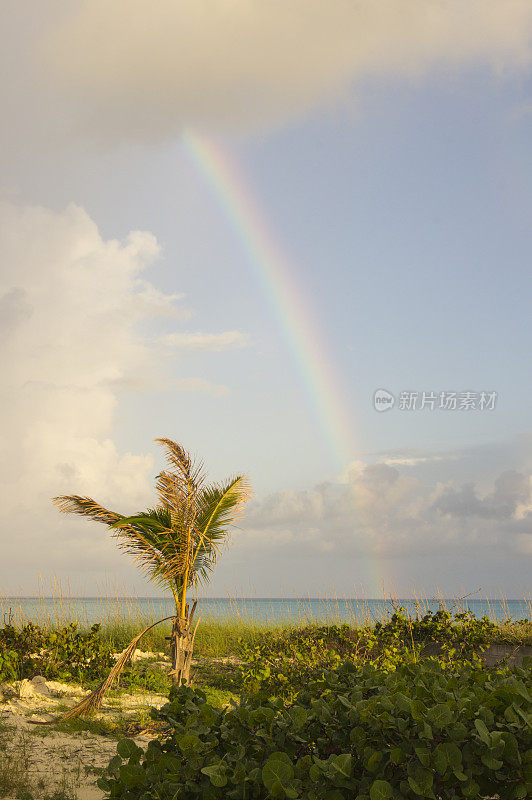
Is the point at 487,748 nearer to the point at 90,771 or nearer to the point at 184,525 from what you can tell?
the point at 90,771

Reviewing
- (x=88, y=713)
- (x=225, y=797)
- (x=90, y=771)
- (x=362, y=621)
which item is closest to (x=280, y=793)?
(x=225, y=797)

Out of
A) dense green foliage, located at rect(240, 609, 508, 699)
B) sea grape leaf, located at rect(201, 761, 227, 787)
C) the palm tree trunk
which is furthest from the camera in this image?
dense green foliage, located at rect(240, 609, 508, 699)

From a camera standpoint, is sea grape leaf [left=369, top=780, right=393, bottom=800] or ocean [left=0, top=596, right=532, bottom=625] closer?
sea grape leaf [left=369, top=780, right=393, bottom=800]

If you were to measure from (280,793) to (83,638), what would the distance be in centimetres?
871

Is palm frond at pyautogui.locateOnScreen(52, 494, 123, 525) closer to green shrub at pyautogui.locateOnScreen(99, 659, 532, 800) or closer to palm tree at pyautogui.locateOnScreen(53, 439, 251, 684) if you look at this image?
palm tree at pyautogui.locateOnScreen(53, 439, 251, 684)

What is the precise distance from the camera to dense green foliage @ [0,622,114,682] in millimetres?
9945

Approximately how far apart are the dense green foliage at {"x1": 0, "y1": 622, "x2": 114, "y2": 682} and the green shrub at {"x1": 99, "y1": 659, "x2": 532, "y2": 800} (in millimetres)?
7873

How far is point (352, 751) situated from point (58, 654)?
873 centimetres

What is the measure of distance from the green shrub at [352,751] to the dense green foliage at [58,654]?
310 inches

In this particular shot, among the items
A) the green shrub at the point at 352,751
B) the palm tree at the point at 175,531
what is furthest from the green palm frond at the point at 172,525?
the green shrub at the point at 352,751

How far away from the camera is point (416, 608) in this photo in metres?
11.4

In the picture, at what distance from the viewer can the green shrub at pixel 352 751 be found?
2.45 metres

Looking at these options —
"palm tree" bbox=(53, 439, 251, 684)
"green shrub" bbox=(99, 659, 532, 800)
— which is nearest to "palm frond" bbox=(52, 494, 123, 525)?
"palm tree" bbox=(53, 439, 251, 684)

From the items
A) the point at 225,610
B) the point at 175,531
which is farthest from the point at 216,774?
the point at 225,610
